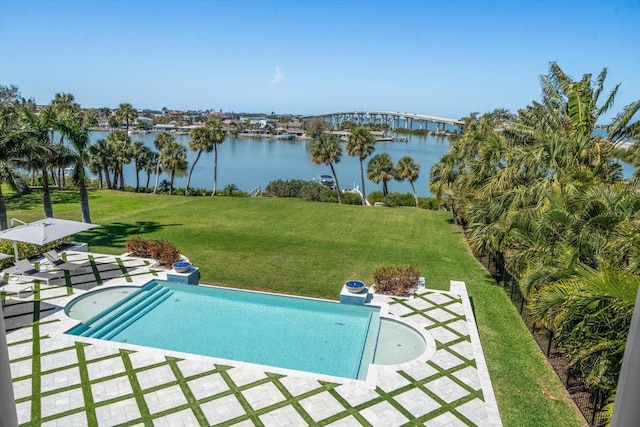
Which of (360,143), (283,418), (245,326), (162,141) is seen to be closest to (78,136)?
(245,326)

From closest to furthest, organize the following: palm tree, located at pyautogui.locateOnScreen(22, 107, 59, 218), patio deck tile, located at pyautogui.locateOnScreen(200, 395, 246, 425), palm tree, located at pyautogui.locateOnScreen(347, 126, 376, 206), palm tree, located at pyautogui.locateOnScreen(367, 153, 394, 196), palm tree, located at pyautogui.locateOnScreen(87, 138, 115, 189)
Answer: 1. patio deck tile, located at pyautogui.locateOnScreen(200, 395, 246, 425)
2. palm tree, located at pyautogui.locateOnScreen(22, 107, 59, 218)
3. palm tree, located at pyautogui.locateOnScreen(87, 138, 115, 189)
4. palm tree, located at pyautogui.locateOnScreen(367, 153, 394, 196)
5. palm tree, located at pyautogui.locateOnScreen(347, 126, 376, 206)

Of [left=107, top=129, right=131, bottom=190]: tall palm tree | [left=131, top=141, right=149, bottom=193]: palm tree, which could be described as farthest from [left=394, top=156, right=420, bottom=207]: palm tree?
[left=107, top=129, right=131, bottom=190]: tall palm tree

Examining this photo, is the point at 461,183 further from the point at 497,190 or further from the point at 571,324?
the point at 571,324

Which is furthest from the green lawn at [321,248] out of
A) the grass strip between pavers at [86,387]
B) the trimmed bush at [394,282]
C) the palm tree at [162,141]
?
the palm tree at [162,141]

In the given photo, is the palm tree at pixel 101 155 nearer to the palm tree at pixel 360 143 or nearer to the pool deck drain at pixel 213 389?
the palm tree at pixel 360 143

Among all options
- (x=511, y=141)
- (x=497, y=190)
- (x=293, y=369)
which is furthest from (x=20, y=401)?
(x=511, y=141)

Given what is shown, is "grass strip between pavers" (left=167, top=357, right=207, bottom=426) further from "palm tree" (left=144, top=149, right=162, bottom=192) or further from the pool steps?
→ "palm tree" (left=144, top=149, right=162, bottom=192)

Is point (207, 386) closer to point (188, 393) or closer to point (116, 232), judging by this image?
point (188, 393)
